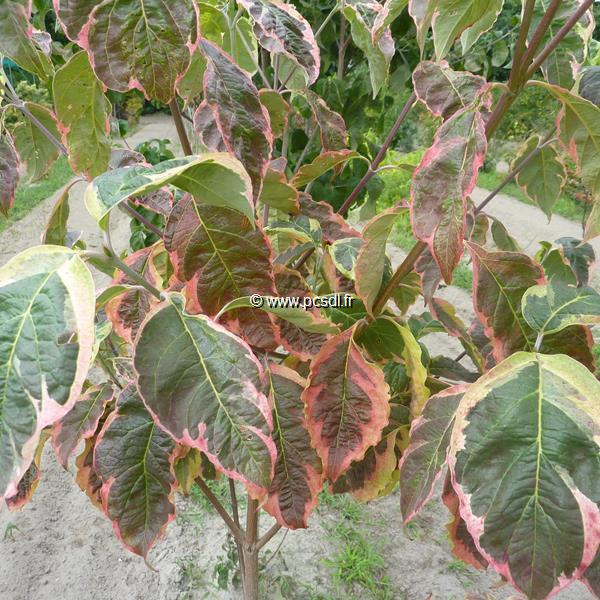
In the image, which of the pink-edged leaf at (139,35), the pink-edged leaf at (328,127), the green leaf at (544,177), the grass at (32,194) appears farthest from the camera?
the grass at (32,194)

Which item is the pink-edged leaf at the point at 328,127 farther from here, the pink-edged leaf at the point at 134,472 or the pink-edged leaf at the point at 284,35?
the pink-edged leaf at the point at 134,472

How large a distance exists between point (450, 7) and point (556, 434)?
445mm

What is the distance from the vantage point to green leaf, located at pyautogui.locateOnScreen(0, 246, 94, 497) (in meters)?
0.38

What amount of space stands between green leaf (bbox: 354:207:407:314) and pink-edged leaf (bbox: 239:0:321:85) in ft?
0.63

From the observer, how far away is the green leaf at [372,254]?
2.21 feet

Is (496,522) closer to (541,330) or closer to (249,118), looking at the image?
(541,330)

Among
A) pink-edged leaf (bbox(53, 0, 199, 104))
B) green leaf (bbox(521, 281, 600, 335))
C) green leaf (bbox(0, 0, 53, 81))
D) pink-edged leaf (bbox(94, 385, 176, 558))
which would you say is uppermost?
pink-edged leaf (bbox(53, 0, 199, 104))

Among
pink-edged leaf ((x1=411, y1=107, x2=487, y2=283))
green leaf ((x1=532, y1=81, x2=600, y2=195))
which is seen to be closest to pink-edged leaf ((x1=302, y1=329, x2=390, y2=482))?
pink-edged leaf ((x1=411, y1=107, x2=487, y2=283))

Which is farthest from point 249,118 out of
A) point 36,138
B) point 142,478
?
point 36,138

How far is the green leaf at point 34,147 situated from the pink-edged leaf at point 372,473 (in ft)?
2.65

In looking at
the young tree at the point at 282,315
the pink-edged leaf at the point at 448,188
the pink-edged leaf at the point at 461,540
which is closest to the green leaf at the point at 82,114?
the young tree at the point at 282,315

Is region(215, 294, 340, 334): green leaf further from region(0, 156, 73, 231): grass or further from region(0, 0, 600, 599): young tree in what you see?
region(0, 156, 73, 231): grass

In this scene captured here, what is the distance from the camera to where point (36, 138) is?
1.00 metres

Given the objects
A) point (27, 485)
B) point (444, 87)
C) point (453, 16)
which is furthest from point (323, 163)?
point (27, 485)
